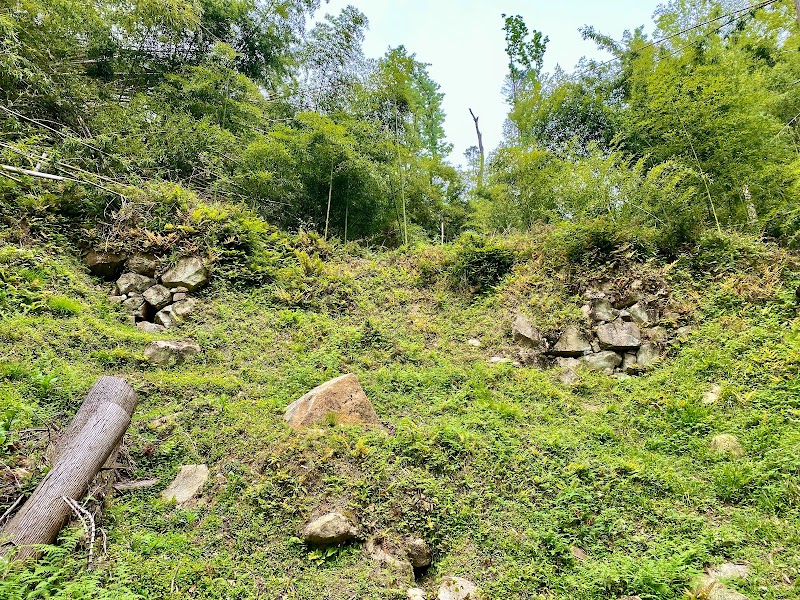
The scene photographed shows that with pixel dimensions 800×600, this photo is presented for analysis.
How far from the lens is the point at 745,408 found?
3.78 metres

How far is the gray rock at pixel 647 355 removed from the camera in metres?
5.07

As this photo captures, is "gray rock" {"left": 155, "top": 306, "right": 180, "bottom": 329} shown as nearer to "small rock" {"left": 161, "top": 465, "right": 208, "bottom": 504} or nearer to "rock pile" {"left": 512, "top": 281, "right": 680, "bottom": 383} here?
"small rock" {"left": 161, "top": 465, "right": 208, "bottom": 504}

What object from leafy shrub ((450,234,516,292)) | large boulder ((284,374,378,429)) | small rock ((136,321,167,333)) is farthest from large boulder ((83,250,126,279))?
leafy shrub ((450,234,516,292))

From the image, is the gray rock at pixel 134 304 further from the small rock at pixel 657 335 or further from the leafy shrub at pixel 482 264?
the small rock at pixel 657 335

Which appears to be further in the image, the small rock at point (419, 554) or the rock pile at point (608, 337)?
the rock pile at point (608, 337)

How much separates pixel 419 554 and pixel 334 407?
59.6 inches

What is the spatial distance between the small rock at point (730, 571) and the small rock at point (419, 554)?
72.0 inches

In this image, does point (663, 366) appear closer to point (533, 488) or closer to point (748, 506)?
point (748, 506)

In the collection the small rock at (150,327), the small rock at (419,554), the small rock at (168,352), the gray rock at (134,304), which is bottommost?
the small rock at (419,554)

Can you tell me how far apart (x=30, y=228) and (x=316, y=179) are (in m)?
4.81

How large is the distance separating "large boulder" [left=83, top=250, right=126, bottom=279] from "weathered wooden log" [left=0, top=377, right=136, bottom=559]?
347 centimetres

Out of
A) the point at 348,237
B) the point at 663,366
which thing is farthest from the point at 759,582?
the point at 348,237

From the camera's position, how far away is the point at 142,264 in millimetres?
6039

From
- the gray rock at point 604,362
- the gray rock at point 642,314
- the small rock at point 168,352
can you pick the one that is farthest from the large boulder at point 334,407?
the gray rock at point 642,314
